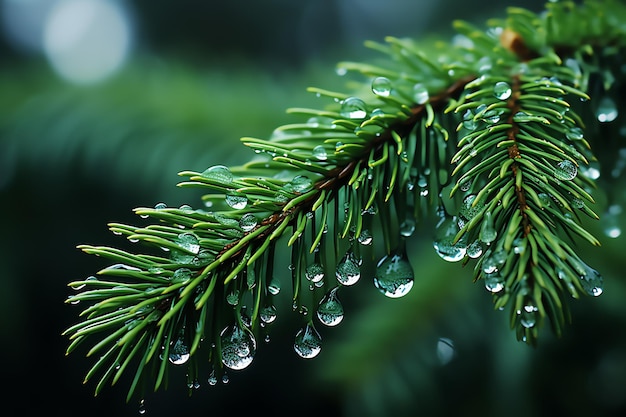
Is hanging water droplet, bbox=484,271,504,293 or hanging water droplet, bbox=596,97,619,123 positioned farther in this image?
hanging water droplet, bbox=596,97,619,123

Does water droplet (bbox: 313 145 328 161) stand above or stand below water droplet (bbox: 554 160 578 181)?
above

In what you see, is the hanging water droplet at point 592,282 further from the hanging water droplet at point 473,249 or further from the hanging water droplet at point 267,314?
the hanging water droplet at point 267,314

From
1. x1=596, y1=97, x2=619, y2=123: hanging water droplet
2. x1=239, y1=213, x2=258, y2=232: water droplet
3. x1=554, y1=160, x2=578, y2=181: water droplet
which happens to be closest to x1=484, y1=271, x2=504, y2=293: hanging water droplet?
x1=554, y1=160, x2=578, y2=181: water droplet

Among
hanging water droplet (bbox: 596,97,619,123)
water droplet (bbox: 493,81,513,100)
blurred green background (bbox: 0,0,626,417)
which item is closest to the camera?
water droplet (bbox: 493,81,513,100)

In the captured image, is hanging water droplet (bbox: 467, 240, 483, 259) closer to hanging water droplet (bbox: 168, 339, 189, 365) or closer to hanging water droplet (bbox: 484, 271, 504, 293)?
hanging water droplet (bbox: 484, 271, 504, 293)

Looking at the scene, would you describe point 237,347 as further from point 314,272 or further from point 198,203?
point 198,203

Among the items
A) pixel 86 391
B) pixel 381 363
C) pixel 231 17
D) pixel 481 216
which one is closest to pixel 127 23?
pixel 231 17

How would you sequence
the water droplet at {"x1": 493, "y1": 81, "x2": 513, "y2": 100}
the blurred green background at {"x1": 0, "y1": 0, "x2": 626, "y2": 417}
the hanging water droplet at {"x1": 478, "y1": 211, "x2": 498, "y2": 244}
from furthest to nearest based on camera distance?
1. the blurred green background at {"x1": 0, "y1": 0, "x2": 626, "y2": 417}
2. the water droplet at {"x1": 493, "y1": 81, "x2": 513, "y2": 100}
3. the hanging water droplet at {"x1": 478, "y1": 211, "x2": 498, "y2": 244}
